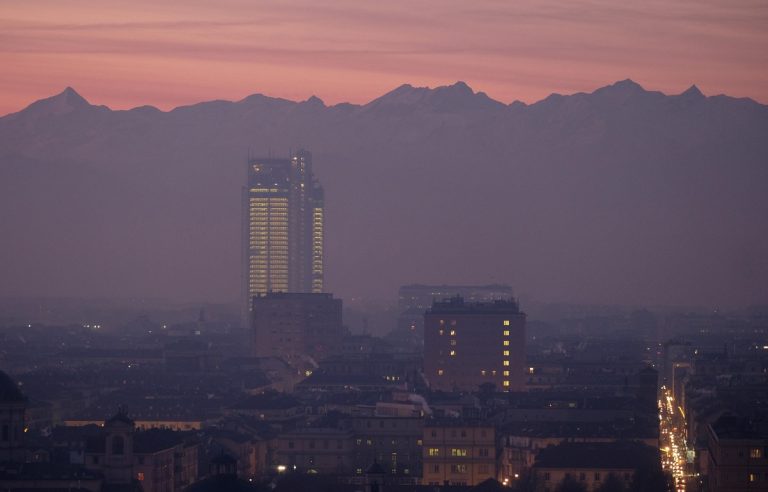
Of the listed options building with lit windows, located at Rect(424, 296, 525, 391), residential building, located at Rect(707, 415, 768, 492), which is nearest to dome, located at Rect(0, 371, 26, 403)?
residential building, located at Rect(707, 415, 768, 492)

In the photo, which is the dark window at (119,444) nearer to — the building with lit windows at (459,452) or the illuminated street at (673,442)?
the building with lit windows at (459,452)

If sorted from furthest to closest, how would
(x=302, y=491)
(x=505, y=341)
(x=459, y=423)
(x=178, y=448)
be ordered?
(x=505, y=341)
(x=459, y=423)
(x=178, y=448)
(x=302, y=491)

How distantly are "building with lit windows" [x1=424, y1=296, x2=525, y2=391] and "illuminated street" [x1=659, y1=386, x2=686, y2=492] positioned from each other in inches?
587

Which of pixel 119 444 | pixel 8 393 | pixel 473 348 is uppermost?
pixel 473 348

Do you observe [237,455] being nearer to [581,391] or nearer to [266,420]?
[266,420]

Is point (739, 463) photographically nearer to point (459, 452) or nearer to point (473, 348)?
point (459, 452)

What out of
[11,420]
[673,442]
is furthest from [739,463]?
[673,442]

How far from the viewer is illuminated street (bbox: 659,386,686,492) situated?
103m

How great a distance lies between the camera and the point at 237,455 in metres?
107

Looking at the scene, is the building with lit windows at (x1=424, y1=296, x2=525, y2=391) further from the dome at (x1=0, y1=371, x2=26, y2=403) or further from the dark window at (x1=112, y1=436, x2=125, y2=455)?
the dome at (x1=0, y1=371, x2=26, y2=403)

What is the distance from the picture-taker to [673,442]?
410ft

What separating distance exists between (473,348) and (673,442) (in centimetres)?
5849

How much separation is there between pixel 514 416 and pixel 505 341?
60.9m

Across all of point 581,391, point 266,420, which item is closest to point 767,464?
point 266,420
